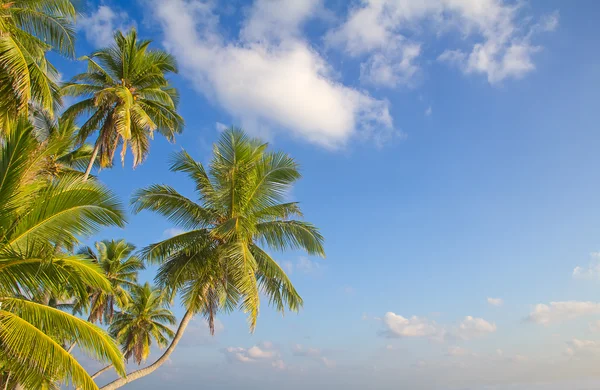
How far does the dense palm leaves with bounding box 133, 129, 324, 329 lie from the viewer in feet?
52.4

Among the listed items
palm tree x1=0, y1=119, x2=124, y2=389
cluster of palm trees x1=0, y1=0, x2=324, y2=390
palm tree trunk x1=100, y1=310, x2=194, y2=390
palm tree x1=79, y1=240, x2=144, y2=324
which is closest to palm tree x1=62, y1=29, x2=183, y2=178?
cluster of palm trees x1=0, y1=0, x2=324, y2=390

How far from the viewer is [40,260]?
8.22 m

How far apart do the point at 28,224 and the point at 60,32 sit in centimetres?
857

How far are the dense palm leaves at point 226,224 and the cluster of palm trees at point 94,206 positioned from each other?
0.04 metres

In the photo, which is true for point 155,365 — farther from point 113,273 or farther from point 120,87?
point 113,273

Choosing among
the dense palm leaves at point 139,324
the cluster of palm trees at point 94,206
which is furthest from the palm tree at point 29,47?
the dense palm leaves at point 139,324

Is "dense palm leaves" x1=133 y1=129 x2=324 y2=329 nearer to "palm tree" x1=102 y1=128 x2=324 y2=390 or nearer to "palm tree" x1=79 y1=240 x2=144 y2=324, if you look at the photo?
"palm tree" x1=102 y1=128 x2=324 y2=390

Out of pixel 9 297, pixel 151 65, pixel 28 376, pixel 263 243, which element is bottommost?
pixel 28 376

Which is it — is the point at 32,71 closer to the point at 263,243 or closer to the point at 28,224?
the point at 28,224

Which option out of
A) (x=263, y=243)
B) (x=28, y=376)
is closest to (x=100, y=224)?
(x=28, y=376)

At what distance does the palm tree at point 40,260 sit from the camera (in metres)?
8.17

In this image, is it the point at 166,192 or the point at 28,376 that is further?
the point at 166,192

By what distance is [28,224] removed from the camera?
838 centimetres

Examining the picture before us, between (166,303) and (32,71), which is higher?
(32,71)
